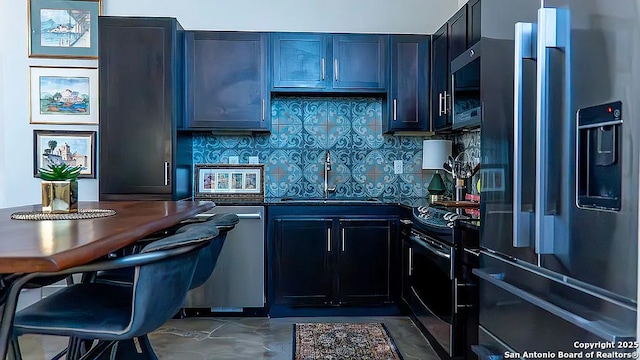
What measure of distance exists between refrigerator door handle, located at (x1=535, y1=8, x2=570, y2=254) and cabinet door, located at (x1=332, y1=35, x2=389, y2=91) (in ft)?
8.11

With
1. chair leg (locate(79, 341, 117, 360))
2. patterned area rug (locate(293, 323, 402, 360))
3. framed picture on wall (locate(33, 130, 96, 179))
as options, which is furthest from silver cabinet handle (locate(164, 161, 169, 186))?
chair leg (locate(79, 341, 117, 360))

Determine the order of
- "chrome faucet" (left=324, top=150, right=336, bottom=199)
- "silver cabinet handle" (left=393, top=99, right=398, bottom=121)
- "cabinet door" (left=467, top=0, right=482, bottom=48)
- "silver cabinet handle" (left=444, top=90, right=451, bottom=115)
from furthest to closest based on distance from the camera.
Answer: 1. "chrome faucet" (left=324, top=150, right=336, bottom=199)
2. "silver cabinet handle" (left=393, top=99, right=398, bottom=121)
3. "silver cabinet handle" (left=444, top=90, right=451, bottom=115)
4. "cabinet door" (left=467, top=0, right=482, bottom=48)

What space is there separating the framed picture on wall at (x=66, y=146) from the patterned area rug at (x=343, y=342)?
2.33 m

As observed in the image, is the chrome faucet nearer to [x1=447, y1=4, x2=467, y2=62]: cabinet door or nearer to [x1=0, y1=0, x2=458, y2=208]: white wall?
[x1=0, y1=0, x2=458, y2=208]: white wall

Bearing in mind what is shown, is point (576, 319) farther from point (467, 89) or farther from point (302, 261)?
point (302, 261)

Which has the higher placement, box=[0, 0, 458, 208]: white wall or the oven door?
box=[0, 0, 458, 208]: white wall

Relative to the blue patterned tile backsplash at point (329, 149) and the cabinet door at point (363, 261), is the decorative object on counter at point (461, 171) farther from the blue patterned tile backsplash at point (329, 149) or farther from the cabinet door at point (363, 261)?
the cabinet door at point (363, 261)

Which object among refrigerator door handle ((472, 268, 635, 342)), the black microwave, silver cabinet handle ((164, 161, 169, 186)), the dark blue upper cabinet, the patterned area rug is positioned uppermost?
the dark blue upper cabinet

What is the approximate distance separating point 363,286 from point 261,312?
0.80 metres

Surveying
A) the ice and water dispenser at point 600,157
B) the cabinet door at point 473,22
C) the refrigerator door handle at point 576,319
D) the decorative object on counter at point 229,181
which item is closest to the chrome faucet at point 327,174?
the decorative object on counter at point 229,181

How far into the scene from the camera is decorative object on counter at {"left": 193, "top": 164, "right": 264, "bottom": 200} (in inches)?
156

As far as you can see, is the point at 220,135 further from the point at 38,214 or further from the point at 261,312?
the point at 38,214

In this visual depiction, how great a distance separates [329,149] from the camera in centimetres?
406

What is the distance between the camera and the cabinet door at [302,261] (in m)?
3.46
